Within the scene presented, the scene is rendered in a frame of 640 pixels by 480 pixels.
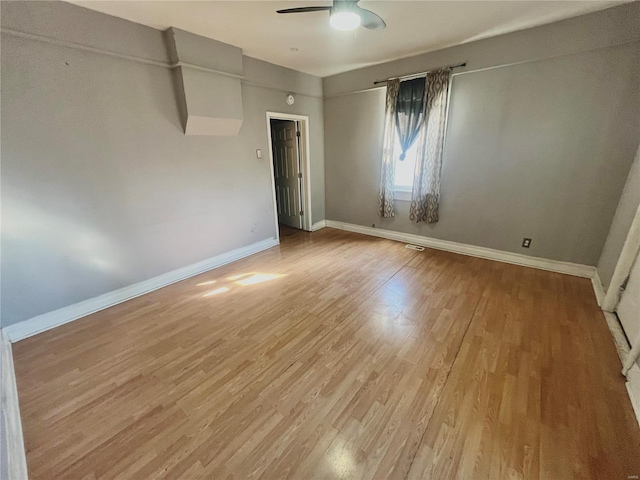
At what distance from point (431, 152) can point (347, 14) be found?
87.1 inches

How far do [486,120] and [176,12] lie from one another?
3.49 metres

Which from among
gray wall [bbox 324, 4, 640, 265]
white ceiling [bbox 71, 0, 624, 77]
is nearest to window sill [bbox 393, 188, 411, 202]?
gray wall [bbox 324, 4, 640, 265]

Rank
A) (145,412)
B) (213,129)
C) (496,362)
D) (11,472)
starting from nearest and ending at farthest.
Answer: (11,472) < (145,412) < (496,362) < (213,129)

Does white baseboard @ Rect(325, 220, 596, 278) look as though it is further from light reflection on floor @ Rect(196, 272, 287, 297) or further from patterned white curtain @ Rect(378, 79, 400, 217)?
light reflection on floor @ Rect(196, 272, 287, 297)

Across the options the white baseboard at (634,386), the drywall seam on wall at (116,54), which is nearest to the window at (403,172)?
the drywall seam on wall at (116,54)

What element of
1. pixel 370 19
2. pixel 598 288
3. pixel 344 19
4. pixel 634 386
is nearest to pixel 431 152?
pixel 370 19

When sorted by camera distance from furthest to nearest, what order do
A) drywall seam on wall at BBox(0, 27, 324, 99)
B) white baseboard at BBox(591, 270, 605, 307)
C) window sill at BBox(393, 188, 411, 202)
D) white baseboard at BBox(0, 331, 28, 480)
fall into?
window sill at BBox(393, 188, 411, 202), white baseboard at BBox(591, 270, 605, 307), drywall seam on wall at BBox(0, 27, 324, 99), white baseboard at BBox(0, 331, 28, 480)

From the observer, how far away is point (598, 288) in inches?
104

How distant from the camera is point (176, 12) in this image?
2223 millimetres

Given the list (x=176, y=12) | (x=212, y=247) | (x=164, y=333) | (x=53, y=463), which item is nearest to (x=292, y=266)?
(x=212, y=247)

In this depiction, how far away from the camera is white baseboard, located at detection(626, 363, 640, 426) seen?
4.85 ft

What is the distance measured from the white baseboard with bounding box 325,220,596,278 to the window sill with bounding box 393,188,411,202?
0.56m

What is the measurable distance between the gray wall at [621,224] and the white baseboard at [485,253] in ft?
0.83

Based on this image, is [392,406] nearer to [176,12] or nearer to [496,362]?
[496,362]
